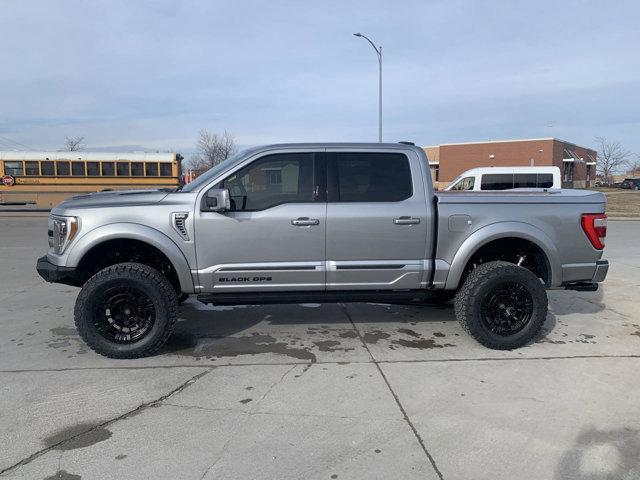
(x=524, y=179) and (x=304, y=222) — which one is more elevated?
(x=524, y=179)

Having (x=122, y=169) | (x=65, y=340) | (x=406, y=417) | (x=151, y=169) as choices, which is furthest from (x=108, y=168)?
(x=406, y=417)

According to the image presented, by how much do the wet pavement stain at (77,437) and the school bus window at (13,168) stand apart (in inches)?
909

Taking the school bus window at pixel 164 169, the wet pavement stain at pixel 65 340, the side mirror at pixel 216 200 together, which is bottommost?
the wet pavement stain at pixel 65 340

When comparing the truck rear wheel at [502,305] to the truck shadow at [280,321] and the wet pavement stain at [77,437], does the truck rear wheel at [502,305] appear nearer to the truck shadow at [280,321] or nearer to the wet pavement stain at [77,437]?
the truck shadow at [280,321]

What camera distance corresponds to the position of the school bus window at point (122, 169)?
2264 centimetres

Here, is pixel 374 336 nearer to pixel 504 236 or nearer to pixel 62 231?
pixel 504 236

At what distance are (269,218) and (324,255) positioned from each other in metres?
0.64

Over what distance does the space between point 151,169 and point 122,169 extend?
126cm

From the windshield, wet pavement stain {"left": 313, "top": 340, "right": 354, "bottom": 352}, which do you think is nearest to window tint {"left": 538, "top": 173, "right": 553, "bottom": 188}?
wet pavement stain {"left": 313, "top": 340, "right": 354, "bottom": 352}

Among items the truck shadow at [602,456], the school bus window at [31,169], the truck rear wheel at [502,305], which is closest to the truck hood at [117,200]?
the truck rear wheel at [502,305]

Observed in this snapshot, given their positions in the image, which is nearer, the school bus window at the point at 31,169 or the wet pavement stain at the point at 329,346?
the wet pavement stain at the point at 329,346

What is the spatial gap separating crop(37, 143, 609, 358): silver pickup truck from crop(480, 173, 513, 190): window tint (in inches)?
519

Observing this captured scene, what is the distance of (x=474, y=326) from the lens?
4.84m

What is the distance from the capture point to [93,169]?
74.0 ft
